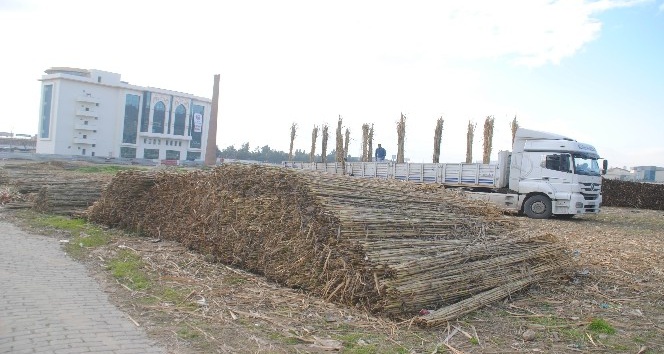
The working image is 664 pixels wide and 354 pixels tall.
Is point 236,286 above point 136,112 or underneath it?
underneath

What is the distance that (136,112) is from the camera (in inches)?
3625

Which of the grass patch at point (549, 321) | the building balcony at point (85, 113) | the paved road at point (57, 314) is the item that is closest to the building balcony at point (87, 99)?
the building balcony at point (85, 113)

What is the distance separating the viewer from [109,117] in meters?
90.1

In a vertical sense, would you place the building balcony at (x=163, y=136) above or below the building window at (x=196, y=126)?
below

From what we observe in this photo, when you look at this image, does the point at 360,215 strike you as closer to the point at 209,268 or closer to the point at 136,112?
the point at 209,268

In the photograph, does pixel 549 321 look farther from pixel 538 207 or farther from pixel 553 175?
pixel 538 207

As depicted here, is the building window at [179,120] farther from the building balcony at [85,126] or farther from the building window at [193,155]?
the building balcony at [85,126]

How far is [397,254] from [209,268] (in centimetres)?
335

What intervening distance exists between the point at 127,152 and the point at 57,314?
91.7 meters

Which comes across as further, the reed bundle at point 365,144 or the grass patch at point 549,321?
the reed bundle at point 365,144

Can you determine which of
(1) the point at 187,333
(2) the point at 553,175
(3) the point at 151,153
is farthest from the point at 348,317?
(3) the point at 151,153

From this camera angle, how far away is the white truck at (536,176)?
19969mm

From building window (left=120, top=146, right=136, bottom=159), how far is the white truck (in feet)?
255

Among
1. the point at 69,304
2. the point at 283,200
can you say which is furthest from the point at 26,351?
the point at 283,200
